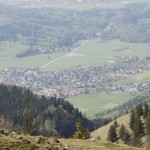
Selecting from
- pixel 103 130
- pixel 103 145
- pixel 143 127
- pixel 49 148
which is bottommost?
pixel 103 130

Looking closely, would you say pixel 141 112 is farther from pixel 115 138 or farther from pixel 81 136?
pixel 81 136

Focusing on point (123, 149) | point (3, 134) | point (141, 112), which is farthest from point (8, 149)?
point (141, 112)

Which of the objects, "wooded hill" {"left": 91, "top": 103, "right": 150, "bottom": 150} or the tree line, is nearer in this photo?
"wooded hill" {"left": 91, "top": 103, "right": 150, "bottom": 150}

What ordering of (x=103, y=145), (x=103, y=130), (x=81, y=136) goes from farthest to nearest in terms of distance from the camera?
1. (x=103, y=130)
2. (x=81, y=136)
3. (x=103, y=145)

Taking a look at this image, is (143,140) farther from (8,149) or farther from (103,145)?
(8,149)

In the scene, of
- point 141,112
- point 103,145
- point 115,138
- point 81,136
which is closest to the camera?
point 103,145

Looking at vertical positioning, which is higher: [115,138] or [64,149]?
[64,149]

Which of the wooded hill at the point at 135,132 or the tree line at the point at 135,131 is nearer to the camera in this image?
the wooded hill at the point at 135,132

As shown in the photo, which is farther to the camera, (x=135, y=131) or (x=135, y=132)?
(x=135, y=131)

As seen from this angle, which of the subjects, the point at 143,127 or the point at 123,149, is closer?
the point at 123,149

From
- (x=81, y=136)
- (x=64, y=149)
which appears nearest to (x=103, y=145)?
(x=64, y=149)
